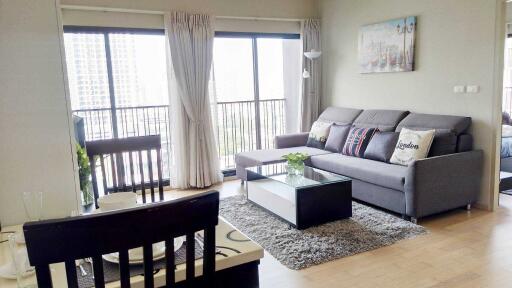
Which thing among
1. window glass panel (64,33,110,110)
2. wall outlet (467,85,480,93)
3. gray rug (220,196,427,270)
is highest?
window glass panel (64,33,110,110)

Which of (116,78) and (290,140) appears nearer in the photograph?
(116,78)

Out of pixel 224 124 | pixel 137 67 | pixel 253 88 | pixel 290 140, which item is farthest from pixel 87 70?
pixel 290 140

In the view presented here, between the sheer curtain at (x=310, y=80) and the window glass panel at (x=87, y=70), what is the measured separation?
9.12ft

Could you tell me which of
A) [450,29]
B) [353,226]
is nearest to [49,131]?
[353,226]

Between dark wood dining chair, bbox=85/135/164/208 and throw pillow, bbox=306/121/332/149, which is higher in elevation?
dark wood dining chair, bbox=85/135/164/208

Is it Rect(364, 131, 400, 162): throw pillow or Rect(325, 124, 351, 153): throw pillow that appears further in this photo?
Rect(325, 124, 351, 153): throw pillow

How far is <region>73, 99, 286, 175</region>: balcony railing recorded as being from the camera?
16.4 ft

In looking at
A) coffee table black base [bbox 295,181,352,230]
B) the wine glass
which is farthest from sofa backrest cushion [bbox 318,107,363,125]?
the wine glass

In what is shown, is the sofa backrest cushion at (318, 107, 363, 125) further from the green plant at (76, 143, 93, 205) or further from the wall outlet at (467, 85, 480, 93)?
the green plant at (76, 143, 93, 205)

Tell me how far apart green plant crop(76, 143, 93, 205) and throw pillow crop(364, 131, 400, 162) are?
3.08 m

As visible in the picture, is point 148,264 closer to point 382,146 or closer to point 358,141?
point 382,146

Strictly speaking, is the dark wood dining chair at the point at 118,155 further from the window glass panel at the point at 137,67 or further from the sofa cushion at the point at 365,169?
the window glass panel at the point at 137,67

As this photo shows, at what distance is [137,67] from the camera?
496 centimetres

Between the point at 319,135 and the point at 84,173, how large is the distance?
3.64 meters
